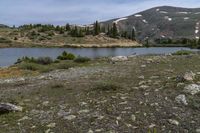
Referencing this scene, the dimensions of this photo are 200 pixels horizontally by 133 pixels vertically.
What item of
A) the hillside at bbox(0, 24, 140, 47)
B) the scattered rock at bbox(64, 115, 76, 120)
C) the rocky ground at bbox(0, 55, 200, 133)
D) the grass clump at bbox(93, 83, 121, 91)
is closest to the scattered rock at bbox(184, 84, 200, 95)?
the rocky ground at bbox(0, 55, 200, 133)

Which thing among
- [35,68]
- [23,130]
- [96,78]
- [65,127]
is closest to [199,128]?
[65,127]

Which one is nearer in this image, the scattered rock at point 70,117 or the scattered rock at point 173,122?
the scattered rock at point 173,122

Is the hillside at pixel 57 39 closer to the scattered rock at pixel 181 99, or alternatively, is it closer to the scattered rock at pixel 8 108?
the scattered rock at pixel 8 108

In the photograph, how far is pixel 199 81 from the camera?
48.1 feet

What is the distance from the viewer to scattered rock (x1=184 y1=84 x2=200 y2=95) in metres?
13.0

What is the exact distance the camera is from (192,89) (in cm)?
1323

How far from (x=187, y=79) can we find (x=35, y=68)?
51.4ft

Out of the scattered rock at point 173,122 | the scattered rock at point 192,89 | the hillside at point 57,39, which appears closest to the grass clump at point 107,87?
the scattered rock at point 192,89

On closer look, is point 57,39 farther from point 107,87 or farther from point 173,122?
point 173,122

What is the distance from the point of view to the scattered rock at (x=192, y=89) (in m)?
13.0

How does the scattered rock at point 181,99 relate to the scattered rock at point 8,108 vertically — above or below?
above

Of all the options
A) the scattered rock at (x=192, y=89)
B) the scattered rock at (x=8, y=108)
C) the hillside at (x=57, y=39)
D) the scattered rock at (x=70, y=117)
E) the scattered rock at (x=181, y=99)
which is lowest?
the hillside at (x=57, y=39)

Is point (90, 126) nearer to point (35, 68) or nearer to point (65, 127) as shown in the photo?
point (65, 127)


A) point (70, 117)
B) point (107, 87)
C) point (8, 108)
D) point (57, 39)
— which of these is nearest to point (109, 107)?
point (70, 117)
